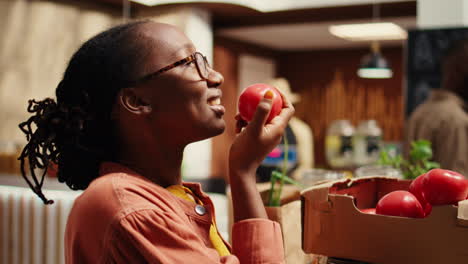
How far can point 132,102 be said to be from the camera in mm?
875

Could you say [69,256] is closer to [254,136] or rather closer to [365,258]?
[254,136]

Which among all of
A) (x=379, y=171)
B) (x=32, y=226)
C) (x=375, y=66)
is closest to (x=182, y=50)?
(x=379, y=171)

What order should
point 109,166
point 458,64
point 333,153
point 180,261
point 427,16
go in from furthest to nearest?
1. point 333,153
2. point 427,16
3. point 458,64
4. point 109,166
5. point 180,261

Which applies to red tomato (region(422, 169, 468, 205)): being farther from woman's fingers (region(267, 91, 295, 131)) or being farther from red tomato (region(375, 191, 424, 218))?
woman's fingers (region(267, 91, 295, 131))

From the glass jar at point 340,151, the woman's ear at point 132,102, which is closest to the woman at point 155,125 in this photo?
the woman's ear at point 132,102

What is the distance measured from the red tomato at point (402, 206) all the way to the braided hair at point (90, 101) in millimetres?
490

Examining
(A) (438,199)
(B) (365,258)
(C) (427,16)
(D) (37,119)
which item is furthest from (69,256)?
(C) (427,16)

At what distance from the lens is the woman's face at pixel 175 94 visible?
0.87m

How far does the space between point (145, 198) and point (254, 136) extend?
0.21 meters

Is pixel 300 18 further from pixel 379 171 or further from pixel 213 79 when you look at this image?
pixel 213 79

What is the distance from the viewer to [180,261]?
0.76m

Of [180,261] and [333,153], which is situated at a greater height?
[180,261]

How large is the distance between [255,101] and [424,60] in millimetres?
2526

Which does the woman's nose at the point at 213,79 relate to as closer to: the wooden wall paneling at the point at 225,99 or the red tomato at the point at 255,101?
the red tomato at the point at 255,101
